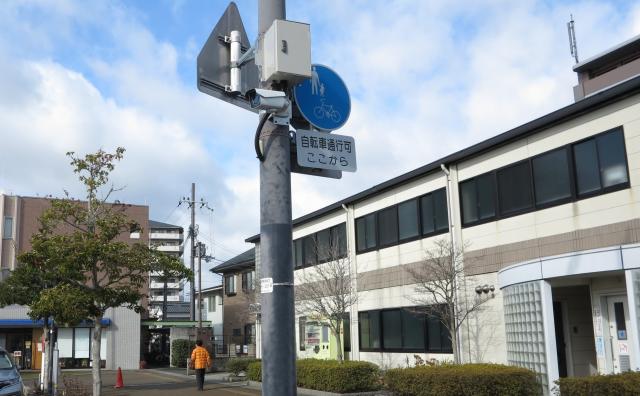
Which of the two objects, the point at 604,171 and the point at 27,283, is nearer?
the point at 604,171

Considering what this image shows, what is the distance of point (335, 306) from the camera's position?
939 inches

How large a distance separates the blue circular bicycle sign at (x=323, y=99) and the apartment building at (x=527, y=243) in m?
8.20

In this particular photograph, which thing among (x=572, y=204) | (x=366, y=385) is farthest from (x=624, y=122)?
(x=366, y=385)

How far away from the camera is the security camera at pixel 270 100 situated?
14.7 ft

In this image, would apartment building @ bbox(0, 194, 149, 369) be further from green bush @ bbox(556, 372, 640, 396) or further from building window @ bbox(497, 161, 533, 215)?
green bush @ bbox(556, 372, 640, 396)

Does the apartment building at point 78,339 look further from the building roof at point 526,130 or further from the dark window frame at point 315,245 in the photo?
the building roof at point 526,130

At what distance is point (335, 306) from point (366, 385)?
5069 millimetres

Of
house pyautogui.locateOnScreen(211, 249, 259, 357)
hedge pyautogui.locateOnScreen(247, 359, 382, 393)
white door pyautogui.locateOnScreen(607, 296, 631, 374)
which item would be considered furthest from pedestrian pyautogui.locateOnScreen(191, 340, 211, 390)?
house pyautogui.locateOnScreen(211, 249, 259, 357)

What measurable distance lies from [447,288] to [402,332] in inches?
155

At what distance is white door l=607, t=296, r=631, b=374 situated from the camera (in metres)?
13.2

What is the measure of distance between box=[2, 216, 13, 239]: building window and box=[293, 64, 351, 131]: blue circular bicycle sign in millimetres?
50676

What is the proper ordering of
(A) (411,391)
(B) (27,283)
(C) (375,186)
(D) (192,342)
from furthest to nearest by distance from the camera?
(D) (192,342) → (B) (27,283) → (C) (375,186) → (A) (411,391)

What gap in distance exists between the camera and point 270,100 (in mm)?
4496

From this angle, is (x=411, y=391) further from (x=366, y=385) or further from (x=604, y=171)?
(x=604, y=171)
